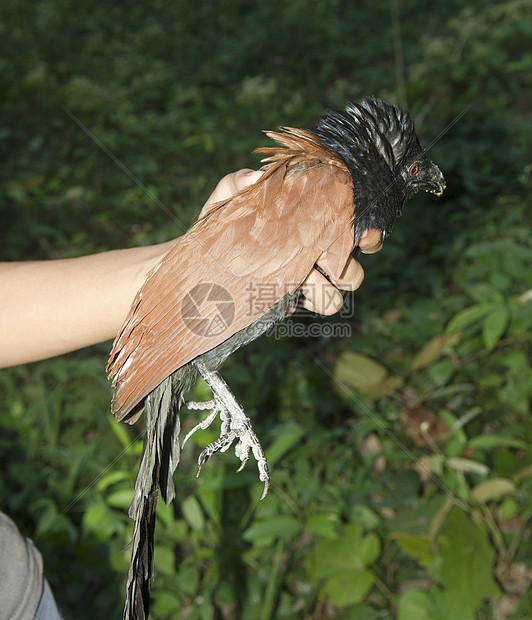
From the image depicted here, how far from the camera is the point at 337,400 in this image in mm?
3680

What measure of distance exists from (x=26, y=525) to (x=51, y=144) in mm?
5033

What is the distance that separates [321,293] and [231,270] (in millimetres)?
347

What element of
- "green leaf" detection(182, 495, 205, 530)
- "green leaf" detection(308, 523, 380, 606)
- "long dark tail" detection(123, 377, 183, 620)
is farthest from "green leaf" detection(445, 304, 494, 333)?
"long dark tail" detection(123, 377, 183, 620)

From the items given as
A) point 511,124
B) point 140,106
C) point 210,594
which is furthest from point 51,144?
point 210,594

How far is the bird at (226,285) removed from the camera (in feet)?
5.49

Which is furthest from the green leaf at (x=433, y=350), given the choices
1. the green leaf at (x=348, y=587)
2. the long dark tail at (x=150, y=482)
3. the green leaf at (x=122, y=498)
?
the long dark tail at (x=150, y=482)

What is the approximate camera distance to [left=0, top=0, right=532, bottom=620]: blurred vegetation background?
282cm

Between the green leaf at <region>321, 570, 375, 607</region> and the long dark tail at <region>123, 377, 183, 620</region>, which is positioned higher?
the long dark tail at <region>123, 377, 183, 620</region>

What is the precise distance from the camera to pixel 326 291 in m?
1.85

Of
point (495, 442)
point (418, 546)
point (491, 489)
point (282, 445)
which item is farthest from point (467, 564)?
point (282, 445)

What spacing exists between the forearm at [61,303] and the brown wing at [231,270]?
0.68 ft

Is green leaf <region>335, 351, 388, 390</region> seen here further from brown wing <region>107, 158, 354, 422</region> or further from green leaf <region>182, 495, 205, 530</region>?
brown wing <region>107, 158, 354, 422</region>

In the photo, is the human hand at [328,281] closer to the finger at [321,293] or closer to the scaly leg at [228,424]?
the finger at [321,293]

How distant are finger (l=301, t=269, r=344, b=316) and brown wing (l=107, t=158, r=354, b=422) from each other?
0.09m
